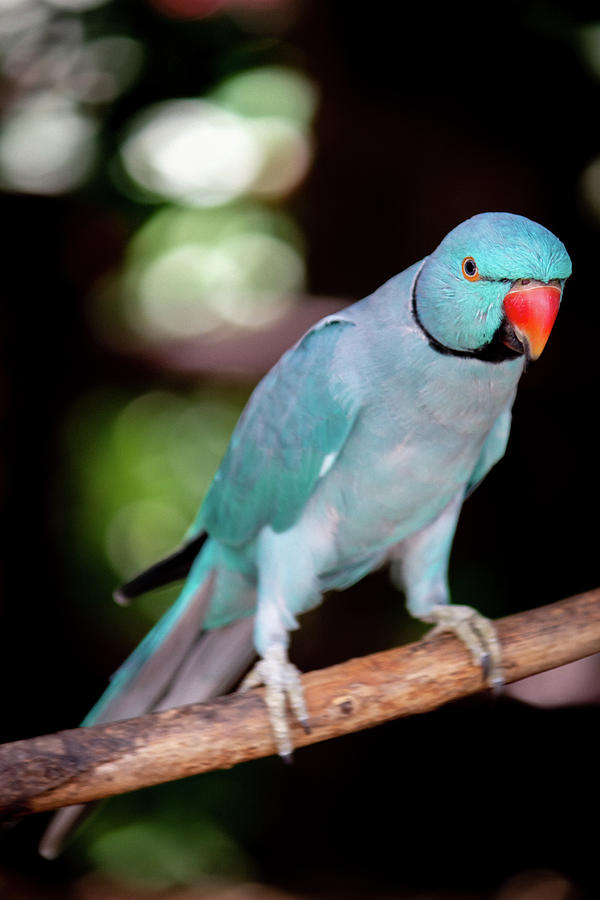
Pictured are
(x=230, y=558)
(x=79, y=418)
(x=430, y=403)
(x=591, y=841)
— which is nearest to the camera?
(x=430, y=403)

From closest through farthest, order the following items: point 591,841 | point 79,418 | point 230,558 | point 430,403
Answer: 1. point 430,403
2. point 230,558
3. point 591,841
4. point 79,418

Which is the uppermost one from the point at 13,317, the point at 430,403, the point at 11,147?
the point at 11,147

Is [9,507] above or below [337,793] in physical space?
above

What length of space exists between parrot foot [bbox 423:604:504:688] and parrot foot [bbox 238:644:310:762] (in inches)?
9.6

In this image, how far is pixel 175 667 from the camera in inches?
55.6

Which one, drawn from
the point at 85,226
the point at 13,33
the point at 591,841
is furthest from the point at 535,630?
the point at 13,33

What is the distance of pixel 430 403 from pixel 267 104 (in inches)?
Answer: 49.3

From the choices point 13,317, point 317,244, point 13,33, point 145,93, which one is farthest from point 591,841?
point 13,33

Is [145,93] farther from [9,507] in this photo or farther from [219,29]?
[9,507]

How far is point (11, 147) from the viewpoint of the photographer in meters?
1.99

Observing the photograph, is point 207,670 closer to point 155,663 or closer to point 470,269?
point 155,663

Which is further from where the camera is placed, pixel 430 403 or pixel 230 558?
pixel 230 558

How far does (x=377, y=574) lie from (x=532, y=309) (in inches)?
50.5

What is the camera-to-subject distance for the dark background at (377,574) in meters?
1.87
